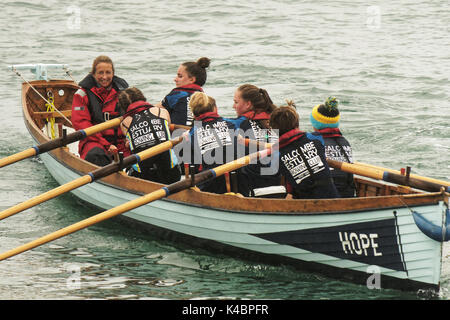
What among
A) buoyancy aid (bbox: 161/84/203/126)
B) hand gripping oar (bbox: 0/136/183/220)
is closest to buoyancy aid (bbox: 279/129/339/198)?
hand gripping oar (bbox: 0/136/183/220)

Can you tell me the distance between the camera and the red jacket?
930cm

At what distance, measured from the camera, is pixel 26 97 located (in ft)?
38.8

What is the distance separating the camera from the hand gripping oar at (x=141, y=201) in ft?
22.9

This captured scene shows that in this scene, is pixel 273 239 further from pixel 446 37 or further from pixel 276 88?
pixel 446 37

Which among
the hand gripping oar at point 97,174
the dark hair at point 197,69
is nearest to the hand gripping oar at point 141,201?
the hand gripping oar at point 97,174

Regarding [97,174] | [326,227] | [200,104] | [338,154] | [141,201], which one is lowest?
[326,227]

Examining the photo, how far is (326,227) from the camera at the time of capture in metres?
6.64

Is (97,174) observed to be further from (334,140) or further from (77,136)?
(334,140)

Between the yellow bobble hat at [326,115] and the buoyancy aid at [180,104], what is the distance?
2.07 m

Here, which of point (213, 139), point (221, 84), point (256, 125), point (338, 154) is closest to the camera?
point (338, 154)

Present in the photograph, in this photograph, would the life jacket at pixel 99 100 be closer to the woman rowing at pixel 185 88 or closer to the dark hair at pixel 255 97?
the woman rowing at pixel 185 88

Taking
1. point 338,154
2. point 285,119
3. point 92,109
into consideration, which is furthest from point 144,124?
point 338,154

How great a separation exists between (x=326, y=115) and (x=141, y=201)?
2.06 metres
